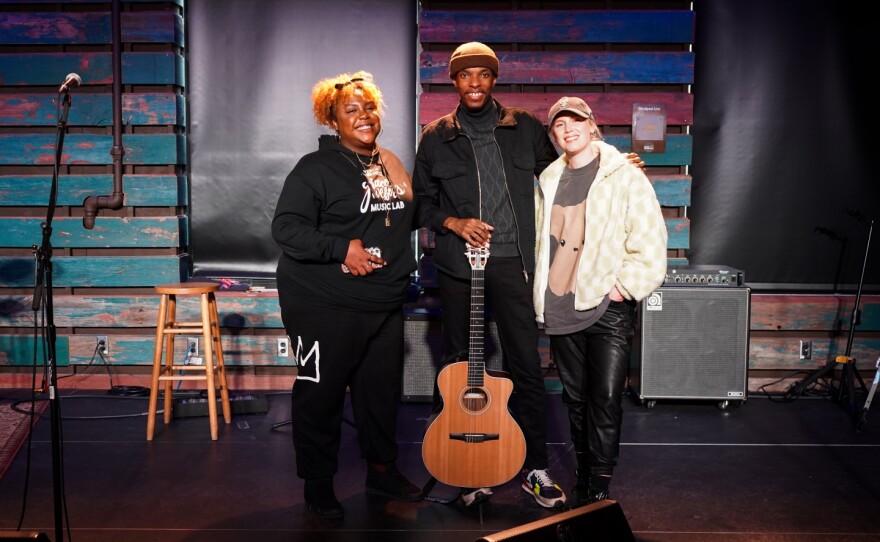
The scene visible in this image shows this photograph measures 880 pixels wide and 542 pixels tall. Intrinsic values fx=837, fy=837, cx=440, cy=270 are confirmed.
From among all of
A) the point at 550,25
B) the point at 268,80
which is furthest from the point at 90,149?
the point at 550,25

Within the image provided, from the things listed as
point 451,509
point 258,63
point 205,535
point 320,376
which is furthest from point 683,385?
point 258,63

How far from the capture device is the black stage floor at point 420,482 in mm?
3193

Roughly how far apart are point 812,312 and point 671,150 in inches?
53.7

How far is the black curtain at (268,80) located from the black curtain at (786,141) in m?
1.95

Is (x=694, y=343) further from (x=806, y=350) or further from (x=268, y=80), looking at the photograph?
(x=268, y=80)

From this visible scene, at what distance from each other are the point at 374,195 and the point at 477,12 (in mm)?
2454

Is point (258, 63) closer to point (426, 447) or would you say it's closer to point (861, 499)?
point (426, 447)

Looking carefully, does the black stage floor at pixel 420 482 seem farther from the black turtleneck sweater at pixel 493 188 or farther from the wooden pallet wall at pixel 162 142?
the black turtleneck sweater at pixel 493 188

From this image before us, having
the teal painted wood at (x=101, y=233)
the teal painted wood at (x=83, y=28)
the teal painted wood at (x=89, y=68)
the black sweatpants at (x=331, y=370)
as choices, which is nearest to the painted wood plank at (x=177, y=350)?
the teal painted wood at (x=101, y=233)

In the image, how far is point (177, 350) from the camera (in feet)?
17.7

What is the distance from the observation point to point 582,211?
3191mm

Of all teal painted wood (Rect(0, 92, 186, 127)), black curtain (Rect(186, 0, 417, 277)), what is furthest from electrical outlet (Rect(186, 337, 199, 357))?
teal painted wood (Rect(0, 92, 186, 127))

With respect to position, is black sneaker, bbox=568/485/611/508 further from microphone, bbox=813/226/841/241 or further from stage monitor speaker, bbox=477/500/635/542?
microphone, bbox=813/226/841/241

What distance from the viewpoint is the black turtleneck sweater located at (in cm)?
345
